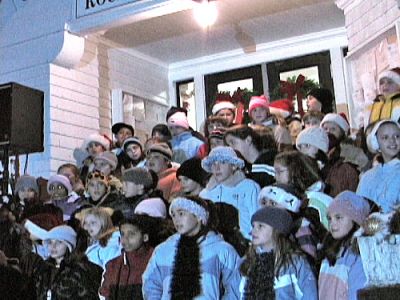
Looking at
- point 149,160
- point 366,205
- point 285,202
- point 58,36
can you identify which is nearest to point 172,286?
point 285,202

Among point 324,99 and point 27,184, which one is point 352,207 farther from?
point 27,184

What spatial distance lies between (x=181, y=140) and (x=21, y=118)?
1.71 meters

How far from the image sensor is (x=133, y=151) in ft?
17.4

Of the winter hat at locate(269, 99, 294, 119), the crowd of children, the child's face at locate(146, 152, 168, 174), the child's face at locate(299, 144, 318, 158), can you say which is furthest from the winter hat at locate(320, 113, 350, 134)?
the child's face at locate(146, 152, 168, 174)

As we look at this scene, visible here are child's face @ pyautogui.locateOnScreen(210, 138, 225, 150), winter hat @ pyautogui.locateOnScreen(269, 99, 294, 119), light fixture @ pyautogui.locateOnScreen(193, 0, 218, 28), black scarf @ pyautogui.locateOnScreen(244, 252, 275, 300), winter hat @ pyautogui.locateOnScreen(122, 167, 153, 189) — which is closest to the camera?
black scarf @ pyautogui.locateOnScreen(244, 252, 275, 300)

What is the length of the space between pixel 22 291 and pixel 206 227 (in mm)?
1231

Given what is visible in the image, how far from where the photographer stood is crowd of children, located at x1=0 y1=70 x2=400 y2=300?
2.76 m

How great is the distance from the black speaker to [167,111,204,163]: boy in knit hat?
1.43 metres

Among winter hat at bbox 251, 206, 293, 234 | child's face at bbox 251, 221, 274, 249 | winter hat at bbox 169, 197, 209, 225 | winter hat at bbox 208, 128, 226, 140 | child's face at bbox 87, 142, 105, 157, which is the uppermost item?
child's face at bbox 87, 142, 105, 157

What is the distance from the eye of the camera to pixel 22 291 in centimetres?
354

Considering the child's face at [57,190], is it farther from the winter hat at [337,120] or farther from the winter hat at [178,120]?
the winter hat at [337,120]

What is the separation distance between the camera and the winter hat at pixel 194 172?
3.88 meters

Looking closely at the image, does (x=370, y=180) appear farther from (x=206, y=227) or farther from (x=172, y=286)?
(x=172, y=286)

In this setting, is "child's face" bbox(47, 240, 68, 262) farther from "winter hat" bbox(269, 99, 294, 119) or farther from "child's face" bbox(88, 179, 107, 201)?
"winter hat" bbox(269, 99, 294, 119)
